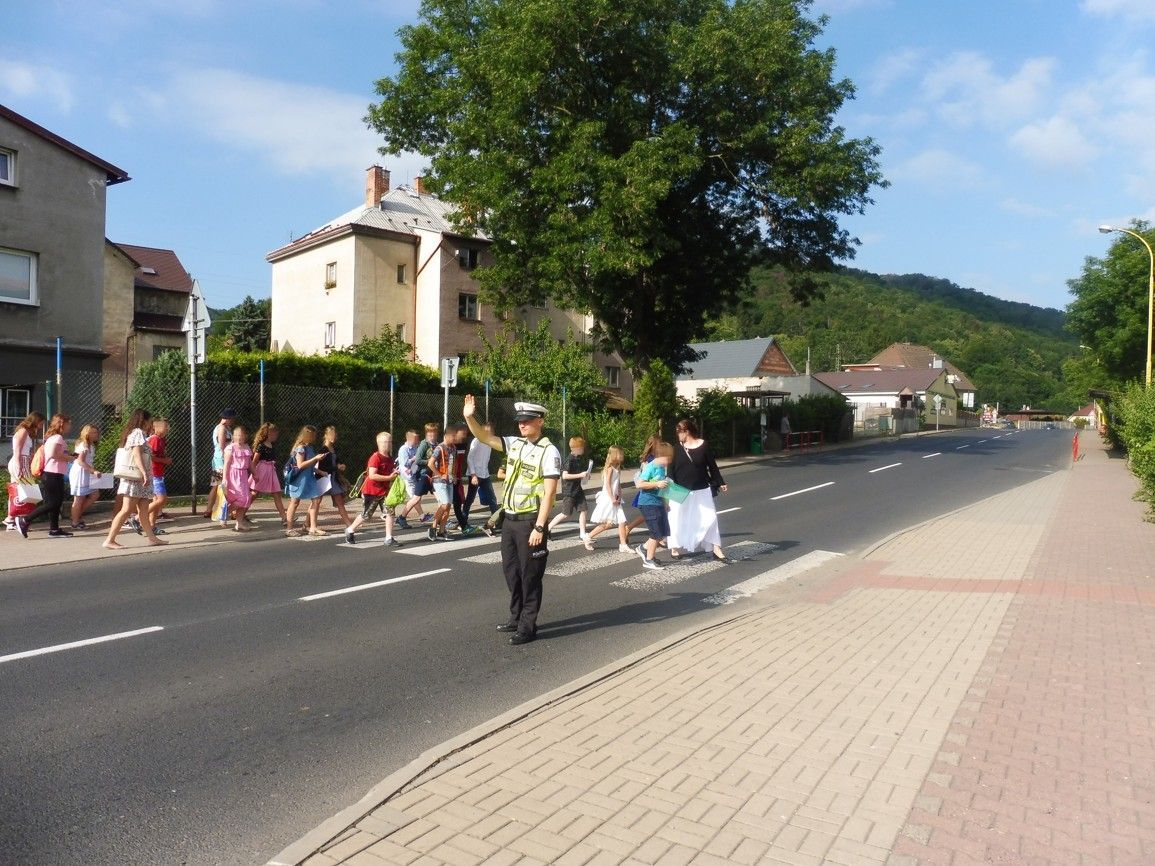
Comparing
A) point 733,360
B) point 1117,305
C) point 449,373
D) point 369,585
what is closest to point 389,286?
point 449,373

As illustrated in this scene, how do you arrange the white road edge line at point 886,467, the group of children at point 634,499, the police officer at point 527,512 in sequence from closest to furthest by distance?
the police officer at point 527,512 < the group of children at point 634,499 < the white road edge line at point 886,467

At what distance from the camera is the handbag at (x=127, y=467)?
1103cm

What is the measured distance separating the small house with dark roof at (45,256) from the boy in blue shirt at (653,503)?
574 inches

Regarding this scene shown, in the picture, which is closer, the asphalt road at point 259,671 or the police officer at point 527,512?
the asphalt road at point 259,671

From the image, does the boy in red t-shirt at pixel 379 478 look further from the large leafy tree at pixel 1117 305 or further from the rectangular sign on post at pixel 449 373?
the large leafy tree at pixel 1117 305

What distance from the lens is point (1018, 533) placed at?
13.7m

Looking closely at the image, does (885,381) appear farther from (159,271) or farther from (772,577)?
(772,577)

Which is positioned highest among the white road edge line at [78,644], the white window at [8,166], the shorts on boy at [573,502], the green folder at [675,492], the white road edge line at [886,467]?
the white window at [8,166]

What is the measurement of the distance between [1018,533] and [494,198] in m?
16.7

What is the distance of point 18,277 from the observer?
820 inches

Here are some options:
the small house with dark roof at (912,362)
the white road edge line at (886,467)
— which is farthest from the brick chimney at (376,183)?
the small house with dark roof at (912,362)

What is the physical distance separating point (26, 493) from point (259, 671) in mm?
7635

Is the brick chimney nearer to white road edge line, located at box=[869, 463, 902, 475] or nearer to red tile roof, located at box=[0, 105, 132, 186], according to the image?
red tile roof, located at box=[0, 105, 132, 186]

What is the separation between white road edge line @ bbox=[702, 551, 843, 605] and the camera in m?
9.04
